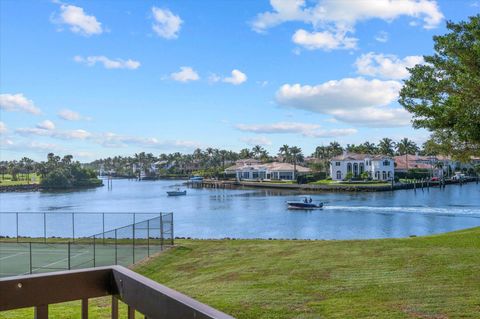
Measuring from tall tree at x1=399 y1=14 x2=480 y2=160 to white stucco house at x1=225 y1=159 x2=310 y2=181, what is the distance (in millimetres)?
115888

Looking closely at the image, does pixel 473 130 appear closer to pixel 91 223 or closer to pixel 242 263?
pixel 242 263

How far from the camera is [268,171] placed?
453 ft

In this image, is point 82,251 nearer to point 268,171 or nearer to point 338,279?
point 338,279

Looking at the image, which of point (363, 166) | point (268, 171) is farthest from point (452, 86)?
point (268, 171)

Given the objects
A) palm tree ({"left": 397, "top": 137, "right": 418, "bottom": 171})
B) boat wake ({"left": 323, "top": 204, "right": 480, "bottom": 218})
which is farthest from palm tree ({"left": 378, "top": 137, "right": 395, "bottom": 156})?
boat wake ({"left": 323, "top": 204, "right": 480, "bottom": 218})

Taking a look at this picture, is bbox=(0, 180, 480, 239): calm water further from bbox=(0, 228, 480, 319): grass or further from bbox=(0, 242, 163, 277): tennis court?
bbox=(0, 228, 480, 319): grass

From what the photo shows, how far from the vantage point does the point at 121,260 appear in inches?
898

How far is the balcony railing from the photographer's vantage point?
2076 mm

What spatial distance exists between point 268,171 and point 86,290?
446ft

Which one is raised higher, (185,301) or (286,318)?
(185,301)

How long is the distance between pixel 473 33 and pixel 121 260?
58.8ft

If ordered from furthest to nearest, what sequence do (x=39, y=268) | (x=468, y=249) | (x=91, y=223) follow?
(x=91, y=223) < (x=39, y=268) < (x=468, y=249)

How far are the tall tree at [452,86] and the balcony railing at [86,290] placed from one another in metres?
10.5

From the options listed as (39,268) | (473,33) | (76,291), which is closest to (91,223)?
(39,268)
